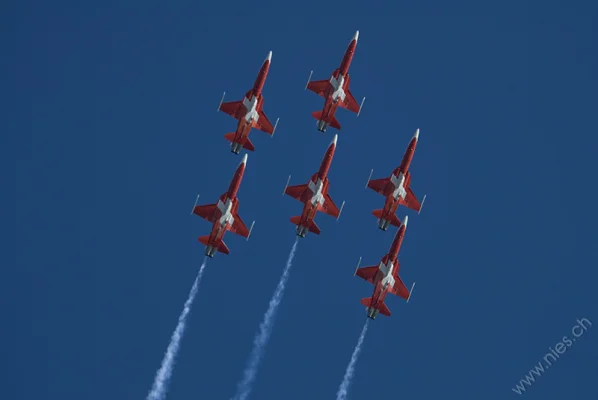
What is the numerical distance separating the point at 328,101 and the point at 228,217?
13.5 m

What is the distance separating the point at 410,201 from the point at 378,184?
323 centimetres

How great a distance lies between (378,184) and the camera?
114m

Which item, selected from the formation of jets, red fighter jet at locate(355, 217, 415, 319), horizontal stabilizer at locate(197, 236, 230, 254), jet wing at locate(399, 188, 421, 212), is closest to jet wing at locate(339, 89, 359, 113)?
the formation of jets

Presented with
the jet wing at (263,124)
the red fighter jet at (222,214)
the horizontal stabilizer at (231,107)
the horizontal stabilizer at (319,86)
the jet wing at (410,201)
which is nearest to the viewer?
the red fighter jet at (222,214)

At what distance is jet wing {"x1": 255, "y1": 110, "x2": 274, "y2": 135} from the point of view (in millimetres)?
112500

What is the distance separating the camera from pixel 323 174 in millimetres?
109562

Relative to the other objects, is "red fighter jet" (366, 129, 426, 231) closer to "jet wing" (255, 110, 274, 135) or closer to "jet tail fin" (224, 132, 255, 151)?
"jet wing" (255, 110, 274, 135)

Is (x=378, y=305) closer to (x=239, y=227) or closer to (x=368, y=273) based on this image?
(x=368, y=273)

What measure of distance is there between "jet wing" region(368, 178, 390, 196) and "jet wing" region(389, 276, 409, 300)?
24.0 ft

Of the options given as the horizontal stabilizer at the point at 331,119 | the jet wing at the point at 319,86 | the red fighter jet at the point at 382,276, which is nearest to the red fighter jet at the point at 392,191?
the red fighter jet at the point at 382,276

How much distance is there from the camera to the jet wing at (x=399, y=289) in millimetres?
112375

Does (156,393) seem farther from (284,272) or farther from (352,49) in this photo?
(352,49)

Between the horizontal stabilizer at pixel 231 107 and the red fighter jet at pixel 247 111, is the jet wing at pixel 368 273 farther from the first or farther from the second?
the horizontal stabilizer at pixel 231 107

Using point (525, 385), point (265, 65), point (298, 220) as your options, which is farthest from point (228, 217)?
point (525, 385)
